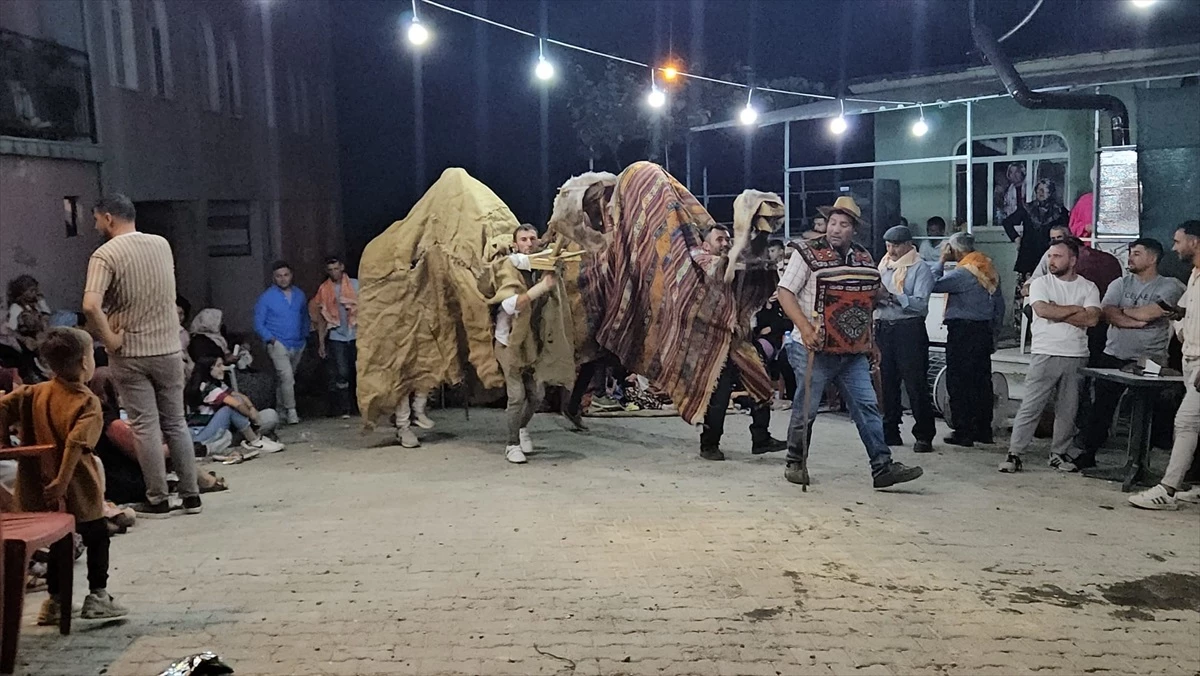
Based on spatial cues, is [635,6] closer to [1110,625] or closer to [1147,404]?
[1147,404]

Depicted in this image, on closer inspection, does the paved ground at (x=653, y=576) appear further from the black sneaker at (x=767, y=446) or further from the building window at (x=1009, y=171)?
the building window at (x=1009, y=171)

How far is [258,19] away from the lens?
43.1 ft

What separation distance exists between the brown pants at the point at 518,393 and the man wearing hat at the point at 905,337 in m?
2.79

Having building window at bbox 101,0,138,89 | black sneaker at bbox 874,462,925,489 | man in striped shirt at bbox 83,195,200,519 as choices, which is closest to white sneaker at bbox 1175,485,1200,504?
black sneaker at bbox 874,462,925,489

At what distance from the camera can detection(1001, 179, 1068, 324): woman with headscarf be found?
11109mm

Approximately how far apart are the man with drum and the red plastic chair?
635 cm

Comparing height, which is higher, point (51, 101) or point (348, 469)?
point (51, 101)

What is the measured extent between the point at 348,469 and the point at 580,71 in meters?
13.1

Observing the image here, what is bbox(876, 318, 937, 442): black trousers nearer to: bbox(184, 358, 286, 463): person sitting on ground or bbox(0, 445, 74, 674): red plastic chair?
bbox(184, 358, 286, 463): person sitting on ground

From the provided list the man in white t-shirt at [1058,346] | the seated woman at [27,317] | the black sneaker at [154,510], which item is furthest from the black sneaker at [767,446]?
the seated woman at [27,317]

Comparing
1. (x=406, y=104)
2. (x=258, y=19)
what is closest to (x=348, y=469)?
(x=258, y=19)

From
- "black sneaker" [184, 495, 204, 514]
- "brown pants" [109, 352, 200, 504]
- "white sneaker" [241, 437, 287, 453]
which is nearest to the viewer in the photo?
"brown pants" [109, 352, 200, 504]

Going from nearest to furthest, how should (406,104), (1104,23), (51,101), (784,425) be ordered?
(51,101)
(784,425)
(1104,23)
(406,104)

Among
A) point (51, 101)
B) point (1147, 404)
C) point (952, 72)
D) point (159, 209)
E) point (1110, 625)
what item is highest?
point (952, 72)
